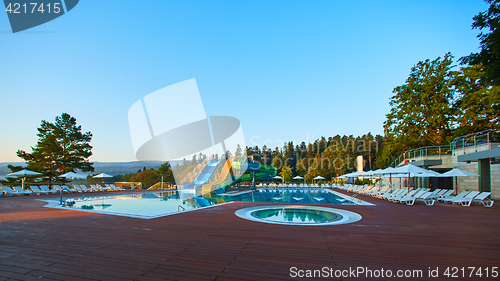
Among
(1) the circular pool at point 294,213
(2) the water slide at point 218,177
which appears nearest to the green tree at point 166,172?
(2) the water slide at point 218,177

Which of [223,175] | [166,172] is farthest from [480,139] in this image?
[166,172]

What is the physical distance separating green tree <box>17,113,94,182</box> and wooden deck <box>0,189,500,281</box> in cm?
2146

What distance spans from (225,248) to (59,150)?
1054 inches

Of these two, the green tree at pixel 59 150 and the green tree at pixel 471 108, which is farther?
the green tree at pixel 59 150

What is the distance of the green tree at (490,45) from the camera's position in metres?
4.23

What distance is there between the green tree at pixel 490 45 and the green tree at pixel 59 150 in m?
29.3

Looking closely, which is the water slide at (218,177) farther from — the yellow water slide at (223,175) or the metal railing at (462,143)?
the metal railing at (462,143)

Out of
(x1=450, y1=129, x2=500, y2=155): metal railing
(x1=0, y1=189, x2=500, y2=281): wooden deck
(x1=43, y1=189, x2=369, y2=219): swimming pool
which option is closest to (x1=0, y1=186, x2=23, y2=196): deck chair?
(x1=43, y1=189, x2=369, y2=219): swimming pool

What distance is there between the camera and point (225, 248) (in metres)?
4.07

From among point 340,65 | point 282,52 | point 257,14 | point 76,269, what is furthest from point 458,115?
point 76,269

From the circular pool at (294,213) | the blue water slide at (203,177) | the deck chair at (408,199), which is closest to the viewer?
the circular pool at (294,213)

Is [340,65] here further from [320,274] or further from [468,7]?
[320,274]

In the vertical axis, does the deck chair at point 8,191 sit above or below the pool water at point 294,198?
above

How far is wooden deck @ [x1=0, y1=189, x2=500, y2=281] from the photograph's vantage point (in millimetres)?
3115
